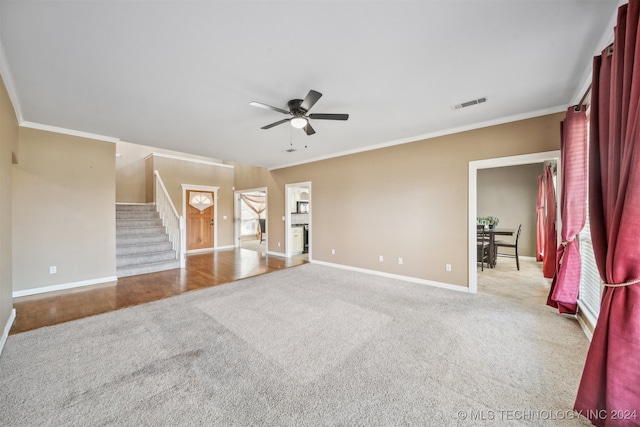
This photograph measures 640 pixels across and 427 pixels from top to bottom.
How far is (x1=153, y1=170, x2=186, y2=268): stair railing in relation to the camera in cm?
557

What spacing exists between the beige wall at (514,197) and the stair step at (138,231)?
8.96 metres

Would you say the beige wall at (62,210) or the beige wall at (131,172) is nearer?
the beige wall at (62,210)

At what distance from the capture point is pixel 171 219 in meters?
5.98

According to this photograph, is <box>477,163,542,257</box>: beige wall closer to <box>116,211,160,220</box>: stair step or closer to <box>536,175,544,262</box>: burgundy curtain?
<box>536,175,544,262</box>: burgundy curtain

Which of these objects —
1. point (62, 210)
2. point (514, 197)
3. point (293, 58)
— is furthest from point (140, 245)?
point (514, 197)

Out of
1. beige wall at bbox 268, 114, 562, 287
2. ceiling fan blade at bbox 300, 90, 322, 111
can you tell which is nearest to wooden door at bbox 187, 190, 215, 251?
beige wall at bbox 268, 114, 562, 287

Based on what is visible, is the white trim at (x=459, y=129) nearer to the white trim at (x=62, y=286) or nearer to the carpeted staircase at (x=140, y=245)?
the carpeted staircase at (x=140, y=245)

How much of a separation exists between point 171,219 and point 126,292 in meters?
2.46

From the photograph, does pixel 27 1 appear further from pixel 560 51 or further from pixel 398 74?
pixel 560 51

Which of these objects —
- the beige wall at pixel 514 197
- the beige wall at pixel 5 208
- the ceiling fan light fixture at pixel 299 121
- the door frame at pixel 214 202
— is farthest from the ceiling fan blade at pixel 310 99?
the door frame at pixel 214 202

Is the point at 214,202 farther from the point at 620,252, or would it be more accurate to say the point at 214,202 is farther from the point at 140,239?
the point at 620,252

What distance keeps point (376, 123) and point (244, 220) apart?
941cm

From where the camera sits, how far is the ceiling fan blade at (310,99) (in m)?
2.33

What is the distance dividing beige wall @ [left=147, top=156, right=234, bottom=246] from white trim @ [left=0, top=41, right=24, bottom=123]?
4.19 metres
